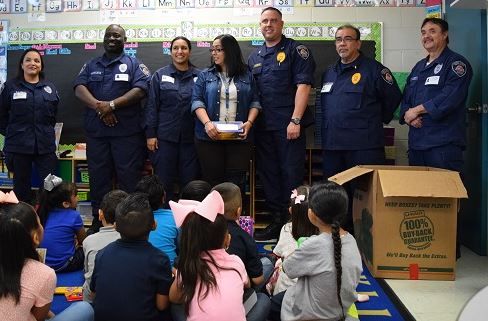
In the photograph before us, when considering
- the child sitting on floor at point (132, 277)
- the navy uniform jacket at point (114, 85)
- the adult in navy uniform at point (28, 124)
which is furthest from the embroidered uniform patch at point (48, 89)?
the child sitting on floor at point (132, 277)

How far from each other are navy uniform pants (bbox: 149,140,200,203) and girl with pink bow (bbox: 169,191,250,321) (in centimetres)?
195

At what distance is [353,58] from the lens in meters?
3.40

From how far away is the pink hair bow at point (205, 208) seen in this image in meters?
1.66

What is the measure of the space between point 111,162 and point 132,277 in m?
2.26

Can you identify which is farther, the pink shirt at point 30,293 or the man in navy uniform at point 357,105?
the man in navy uniform at point 357,105

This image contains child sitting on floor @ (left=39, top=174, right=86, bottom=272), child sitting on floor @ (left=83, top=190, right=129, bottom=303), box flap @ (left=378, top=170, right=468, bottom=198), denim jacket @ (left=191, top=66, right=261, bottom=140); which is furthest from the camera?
denim jacket @ (left=191, top=66, right=261, bottom=140)

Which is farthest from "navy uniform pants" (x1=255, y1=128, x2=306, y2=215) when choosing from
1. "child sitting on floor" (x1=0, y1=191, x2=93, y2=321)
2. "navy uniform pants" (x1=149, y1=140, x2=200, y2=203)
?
"child sitting on floor" (x1=0, y1=191, x2=93, y2=321)

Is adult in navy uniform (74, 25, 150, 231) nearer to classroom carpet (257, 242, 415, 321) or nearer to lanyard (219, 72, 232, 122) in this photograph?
lanyard (219, 72, 232, 122)

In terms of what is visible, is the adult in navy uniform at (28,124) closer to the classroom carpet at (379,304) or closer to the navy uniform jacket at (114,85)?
the navy uniform jacket at (114,85)

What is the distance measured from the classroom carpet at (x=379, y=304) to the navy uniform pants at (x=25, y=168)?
2.60 meters

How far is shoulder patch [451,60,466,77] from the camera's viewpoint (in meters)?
2.96


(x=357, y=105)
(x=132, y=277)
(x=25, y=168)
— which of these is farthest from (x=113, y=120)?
(x=132, y=277)

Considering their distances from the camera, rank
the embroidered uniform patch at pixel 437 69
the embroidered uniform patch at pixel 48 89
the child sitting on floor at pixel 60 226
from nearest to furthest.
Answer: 1. the child sitting on floor at pixel 60 226
2. the embroidered uniform patch at pixel 437 69
3. the embroidered uniform patch at pixel 48 89

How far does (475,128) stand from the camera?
11.1ft
